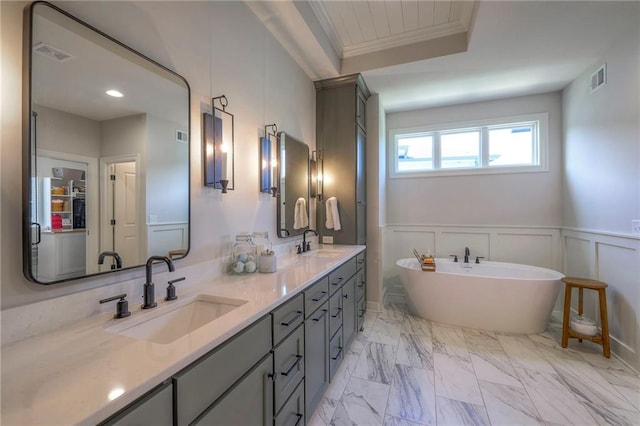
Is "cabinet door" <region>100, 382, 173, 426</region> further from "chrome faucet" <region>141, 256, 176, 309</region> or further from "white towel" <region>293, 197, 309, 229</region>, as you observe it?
"white towel" <region>293, 197, 309, 229</region>

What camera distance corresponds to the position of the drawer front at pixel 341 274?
2.01m

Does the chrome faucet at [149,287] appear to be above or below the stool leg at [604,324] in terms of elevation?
above

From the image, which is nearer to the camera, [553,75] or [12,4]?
[12,4]

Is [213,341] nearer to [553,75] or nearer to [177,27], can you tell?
[177,27]

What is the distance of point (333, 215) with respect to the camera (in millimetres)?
3113

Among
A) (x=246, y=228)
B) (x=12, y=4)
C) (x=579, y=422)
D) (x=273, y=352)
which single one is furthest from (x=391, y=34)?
(x=579, y=422)

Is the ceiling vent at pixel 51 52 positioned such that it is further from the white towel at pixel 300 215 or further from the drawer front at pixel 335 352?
the drawer front at pixel 335 352

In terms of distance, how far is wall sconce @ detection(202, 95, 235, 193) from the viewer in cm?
162

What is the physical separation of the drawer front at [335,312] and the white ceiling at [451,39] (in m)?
2.18

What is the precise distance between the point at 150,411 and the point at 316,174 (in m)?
2.71

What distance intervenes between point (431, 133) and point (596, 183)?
1.93m

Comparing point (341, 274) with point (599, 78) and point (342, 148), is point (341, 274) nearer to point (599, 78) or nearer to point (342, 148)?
point (342, 148)

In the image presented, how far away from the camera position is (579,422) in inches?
67.1

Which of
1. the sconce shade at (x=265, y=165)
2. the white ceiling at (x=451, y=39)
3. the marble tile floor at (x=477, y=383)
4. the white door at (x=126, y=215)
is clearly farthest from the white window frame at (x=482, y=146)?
the white door at (x=126, y=215)
